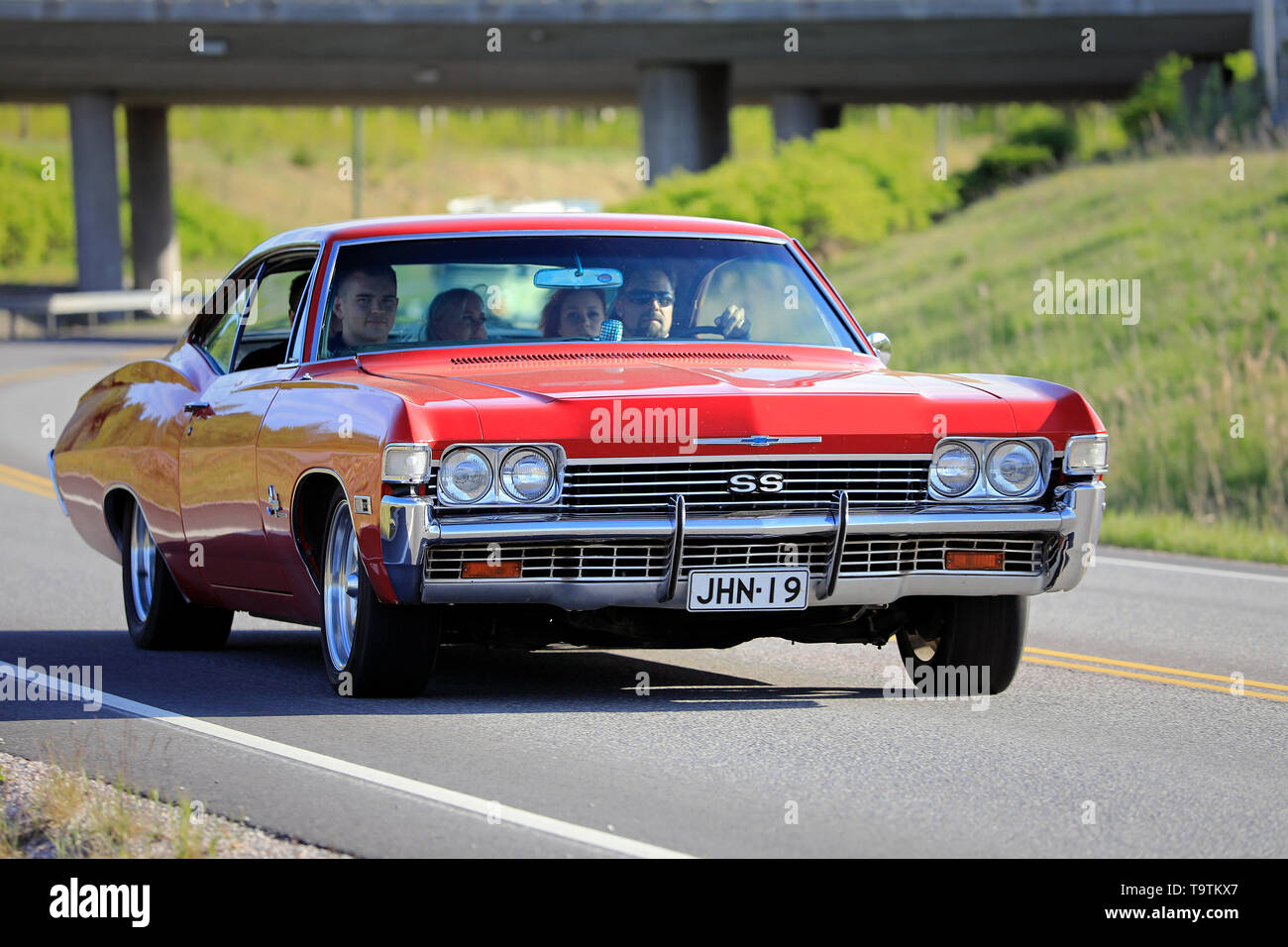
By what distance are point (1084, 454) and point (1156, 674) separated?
1983 mm

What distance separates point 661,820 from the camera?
604 centimetres

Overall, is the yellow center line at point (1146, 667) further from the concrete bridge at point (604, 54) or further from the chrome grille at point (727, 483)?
the concrete bridge at point (604, 54)

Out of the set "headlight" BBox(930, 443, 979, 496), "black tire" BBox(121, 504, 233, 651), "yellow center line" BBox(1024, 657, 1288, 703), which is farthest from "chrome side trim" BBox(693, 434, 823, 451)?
"black tire" BBox(121, 504, 233, 651)

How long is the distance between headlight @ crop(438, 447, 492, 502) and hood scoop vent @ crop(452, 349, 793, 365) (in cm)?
109

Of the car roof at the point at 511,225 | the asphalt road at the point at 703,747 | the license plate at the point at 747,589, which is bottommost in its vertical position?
the asphalt road at the point at 703,747

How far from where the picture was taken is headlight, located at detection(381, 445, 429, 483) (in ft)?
22.9

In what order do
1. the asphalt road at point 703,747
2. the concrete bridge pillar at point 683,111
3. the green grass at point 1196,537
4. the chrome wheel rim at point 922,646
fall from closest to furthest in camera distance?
the asphalt road at point 703,747, the chrome wheel rim at point 922,646, the green grass at point 1196,537, the concrete bridge pillar at point 683,111

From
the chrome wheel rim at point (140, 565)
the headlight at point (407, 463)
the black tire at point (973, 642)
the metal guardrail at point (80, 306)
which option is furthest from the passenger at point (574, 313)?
the metal guardrail at point (80, 306)

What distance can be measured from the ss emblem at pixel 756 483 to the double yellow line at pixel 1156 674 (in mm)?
2525

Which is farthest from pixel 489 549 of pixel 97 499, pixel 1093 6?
pixel 1093 6

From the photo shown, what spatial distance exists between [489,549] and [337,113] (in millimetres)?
173330

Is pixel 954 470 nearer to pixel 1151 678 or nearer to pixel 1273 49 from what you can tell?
pixel 1151 678

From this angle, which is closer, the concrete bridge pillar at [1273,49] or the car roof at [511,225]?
the car roof at [511,225]

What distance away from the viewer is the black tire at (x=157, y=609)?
31.4 feet
